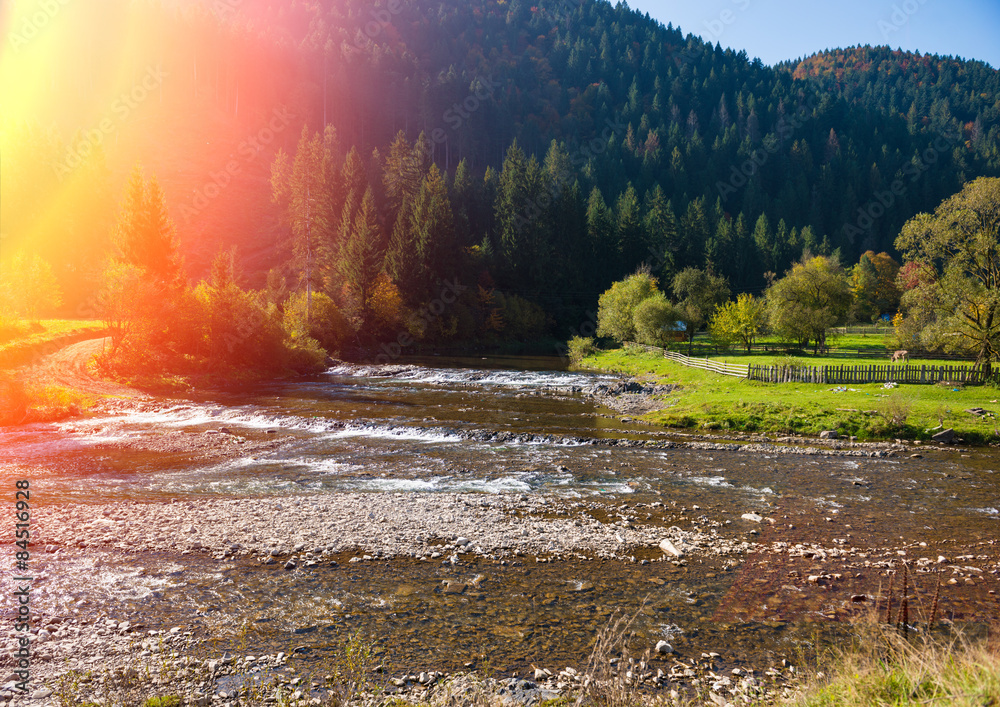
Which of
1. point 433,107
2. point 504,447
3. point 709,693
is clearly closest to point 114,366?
→ point 504,447

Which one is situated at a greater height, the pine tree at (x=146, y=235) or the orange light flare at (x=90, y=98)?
the orange light flare at (x=90, y=98)

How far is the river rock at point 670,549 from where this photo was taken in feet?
43.3

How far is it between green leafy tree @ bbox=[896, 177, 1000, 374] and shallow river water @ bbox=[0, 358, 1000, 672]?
17.8 meters

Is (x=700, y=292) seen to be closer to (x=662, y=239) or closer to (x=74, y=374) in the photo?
(x=662, y=239)

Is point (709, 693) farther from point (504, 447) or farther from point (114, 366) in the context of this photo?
point (114, 366)

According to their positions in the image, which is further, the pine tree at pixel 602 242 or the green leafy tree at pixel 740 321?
the pine tree at pixel 602 242

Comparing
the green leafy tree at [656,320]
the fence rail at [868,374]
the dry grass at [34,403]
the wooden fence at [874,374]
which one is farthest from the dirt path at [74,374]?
the green leafy tree at [656,320]

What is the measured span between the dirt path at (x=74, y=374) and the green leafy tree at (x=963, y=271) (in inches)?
2111

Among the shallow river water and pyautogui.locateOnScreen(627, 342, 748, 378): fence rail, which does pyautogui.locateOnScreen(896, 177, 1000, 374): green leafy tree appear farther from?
the shallow river water

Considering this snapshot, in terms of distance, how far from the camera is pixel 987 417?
1070 inches

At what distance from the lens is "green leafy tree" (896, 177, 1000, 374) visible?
36.5m

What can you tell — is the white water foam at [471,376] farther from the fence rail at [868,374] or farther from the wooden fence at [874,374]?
the wooden fence at [874,374]

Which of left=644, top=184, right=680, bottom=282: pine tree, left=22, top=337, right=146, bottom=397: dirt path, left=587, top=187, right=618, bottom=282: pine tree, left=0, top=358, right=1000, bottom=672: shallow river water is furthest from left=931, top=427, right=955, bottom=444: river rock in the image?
left=587, top=187, right=618, bottom=282: pine tree

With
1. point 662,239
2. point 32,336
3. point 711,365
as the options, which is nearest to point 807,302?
point 711,365
